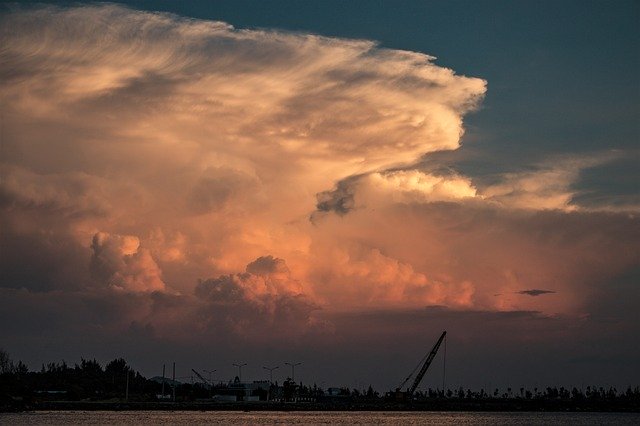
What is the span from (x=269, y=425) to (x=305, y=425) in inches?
325

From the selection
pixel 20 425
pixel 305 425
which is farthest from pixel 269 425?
pixel 20 425

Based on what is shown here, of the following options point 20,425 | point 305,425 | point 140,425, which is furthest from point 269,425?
point 20,425

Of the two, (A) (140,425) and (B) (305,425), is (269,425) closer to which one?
(B) (305,425)

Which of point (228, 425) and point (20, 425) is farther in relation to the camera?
point (228, 425)

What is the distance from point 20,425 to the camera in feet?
582

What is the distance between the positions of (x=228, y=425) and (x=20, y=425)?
146 ft

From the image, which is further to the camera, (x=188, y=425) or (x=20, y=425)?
(x=188, y=425)

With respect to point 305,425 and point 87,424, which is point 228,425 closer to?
point 305,425

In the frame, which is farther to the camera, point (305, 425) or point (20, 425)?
point (305, 425)

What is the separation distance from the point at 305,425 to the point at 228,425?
57.7 ft

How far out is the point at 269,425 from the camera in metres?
195

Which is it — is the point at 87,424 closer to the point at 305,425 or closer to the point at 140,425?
the point at 140,425

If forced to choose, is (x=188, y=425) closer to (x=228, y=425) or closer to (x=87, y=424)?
(x=228, y=425)

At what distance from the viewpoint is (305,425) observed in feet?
645
